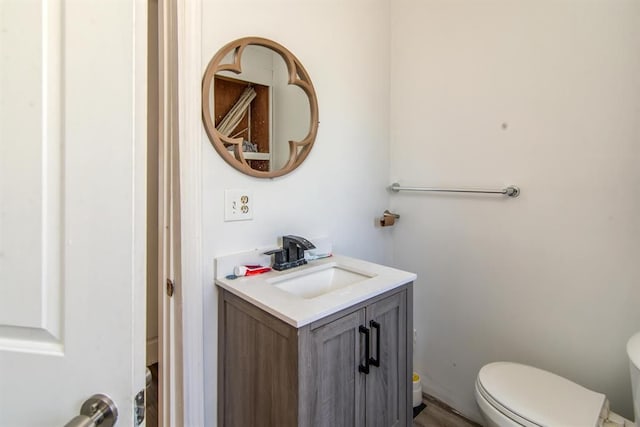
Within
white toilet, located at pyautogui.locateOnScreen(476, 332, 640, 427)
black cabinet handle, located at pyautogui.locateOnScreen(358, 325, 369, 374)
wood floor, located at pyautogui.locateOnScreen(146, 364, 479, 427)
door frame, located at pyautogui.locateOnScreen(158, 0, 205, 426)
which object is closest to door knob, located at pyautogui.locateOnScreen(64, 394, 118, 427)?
door frame, located at pyautogui.locateOnScreen(158, 0, 205, 426)

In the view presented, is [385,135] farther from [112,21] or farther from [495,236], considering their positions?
[112,21]

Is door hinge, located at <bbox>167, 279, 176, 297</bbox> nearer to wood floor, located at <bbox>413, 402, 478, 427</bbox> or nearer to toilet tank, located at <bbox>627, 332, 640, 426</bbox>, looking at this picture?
wood floor, located at <bbox>413, 402, 478, 427</bbox>

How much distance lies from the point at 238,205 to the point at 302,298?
0.45 meters

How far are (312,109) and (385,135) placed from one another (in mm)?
593

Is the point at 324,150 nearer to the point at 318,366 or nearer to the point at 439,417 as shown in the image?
the point at 318,366

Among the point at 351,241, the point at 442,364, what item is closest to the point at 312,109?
the point at 351,241

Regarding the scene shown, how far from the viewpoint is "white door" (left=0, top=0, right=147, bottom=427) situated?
1.66ft

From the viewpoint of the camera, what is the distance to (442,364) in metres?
1.76

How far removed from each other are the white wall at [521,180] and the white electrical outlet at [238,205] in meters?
0.96

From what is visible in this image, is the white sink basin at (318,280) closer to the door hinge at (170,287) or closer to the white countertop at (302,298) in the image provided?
the white countertop at (302,298)

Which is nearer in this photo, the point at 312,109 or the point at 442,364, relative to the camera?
the point at 312,109

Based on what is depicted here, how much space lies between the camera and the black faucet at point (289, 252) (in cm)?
133


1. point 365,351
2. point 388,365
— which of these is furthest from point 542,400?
point 365,351

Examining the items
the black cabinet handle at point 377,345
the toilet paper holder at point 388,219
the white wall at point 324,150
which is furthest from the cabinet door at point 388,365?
the toilet paper holder at point 388,219
